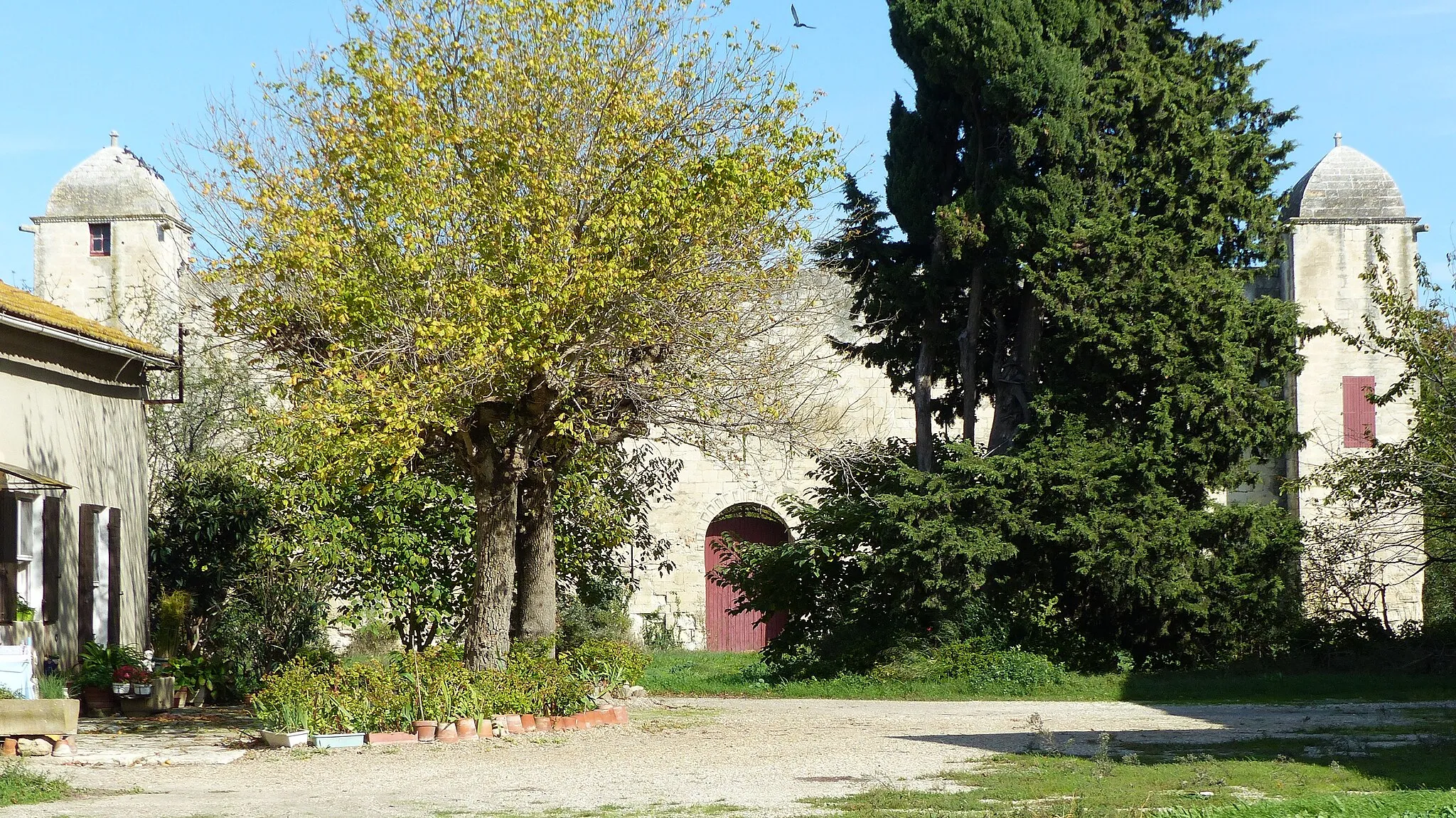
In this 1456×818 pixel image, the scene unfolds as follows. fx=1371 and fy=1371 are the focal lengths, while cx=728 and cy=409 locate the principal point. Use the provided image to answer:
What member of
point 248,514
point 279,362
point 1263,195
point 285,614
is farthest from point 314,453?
point 1263,195

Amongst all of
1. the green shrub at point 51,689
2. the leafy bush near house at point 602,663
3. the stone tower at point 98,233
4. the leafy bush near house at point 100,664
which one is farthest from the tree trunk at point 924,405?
the stone tower at point 98,233

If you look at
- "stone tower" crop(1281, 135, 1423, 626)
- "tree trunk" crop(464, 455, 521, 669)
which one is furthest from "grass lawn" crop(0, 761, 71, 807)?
"stone tower" crop(1281, 135, 1423, 626)

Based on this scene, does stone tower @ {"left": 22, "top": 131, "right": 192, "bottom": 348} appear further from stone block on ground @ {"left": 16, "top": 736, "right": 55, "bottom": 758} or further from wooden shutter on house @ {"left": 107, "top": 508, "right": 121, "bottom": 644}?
stone block on ground @ {"left": 16, "top": 736, "right": 55, "bottom": 758}

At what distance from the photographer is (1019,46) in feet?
50.2

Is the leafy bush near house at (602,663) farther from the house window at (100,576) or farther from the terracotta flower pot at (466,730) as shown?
the house window at (100,576)

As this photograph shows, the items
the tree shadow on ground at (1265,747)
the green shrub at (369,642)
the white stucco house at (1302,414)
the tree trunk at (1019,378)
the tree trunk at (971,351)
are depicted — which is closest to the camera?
the tree shadow on ground at (1265,747)

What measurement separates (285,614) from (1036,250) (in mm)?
9352

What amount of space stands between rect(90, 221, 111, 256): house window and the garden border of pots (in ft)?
50.3

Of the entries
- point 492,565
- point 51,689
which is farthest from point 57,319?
point 492,565

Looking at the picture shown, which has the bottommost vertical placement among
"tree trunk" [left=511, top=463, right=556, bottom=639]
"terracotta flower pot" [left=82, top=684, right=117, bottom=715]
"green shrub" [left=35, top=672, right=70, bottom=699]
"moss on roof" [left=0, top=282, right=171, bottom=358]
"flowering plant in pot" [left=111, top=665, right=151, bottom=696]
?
"terracotta flower pot" [left=82, top=684, right=117, bottom=715]

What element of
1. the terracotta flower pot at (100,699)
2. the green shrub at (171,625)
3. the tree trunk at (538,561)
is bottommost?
the terracotta flower pot at (100,699)

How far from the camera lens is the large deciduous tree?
1045cm

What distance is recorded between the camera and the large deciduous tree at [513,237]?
10445mm

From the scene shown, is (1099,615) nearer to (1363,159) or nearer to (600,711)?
(600,711)
